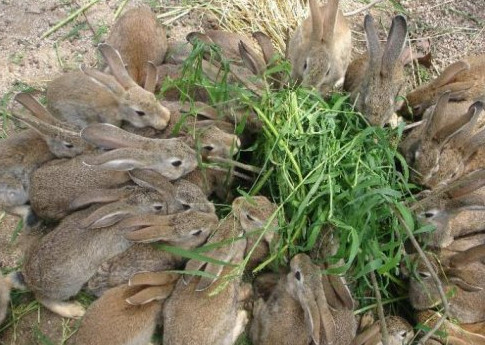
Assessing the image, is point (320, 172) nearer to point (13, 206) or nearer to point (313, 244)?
point (313, 244)

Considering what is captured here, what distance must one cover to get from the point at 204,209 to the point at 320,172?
881mm

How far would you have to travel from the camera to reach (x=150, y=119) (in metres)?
4.05

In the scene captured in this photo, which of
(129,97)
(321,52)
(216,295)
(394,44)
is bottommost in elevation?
(216,295)

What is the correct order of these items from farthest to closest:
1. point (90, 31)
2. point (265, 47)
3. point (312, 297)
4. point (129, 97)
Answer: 1. point (90, 31)
2. point (265, 47)
3. point (129, 97)
4. point (312, 297)

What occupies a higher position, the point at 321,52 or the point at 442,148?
the point at 321,52

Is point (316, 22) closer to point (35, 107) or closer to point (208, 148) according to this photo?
point (208, 148)

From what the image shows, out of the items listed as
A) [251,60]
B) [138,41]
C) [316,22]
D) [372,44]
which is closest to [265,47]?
[251,60]

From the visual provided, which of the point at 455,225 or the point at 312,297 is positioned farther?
the point at 455,225

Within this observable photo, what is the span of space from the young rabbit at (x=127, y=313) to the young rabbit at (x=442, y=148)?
2073 mm

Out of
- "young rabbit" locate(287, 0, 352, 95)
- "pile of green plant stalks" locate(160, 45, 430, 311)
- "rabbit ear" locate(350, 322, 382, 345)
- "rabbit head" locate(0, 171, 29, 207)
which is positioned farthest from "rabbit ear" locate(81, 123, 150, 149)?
"rabbit ear" locate(350, 322, 382, 345)

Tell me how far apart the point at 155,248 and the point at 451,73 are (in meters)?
2.83

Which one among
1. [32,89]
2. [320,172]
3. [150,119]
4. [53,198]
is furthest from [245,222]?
[32,89]

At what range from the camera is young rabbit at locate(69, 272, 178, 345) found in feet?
11.1

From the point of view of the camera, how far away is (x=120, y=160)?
3.58 m
